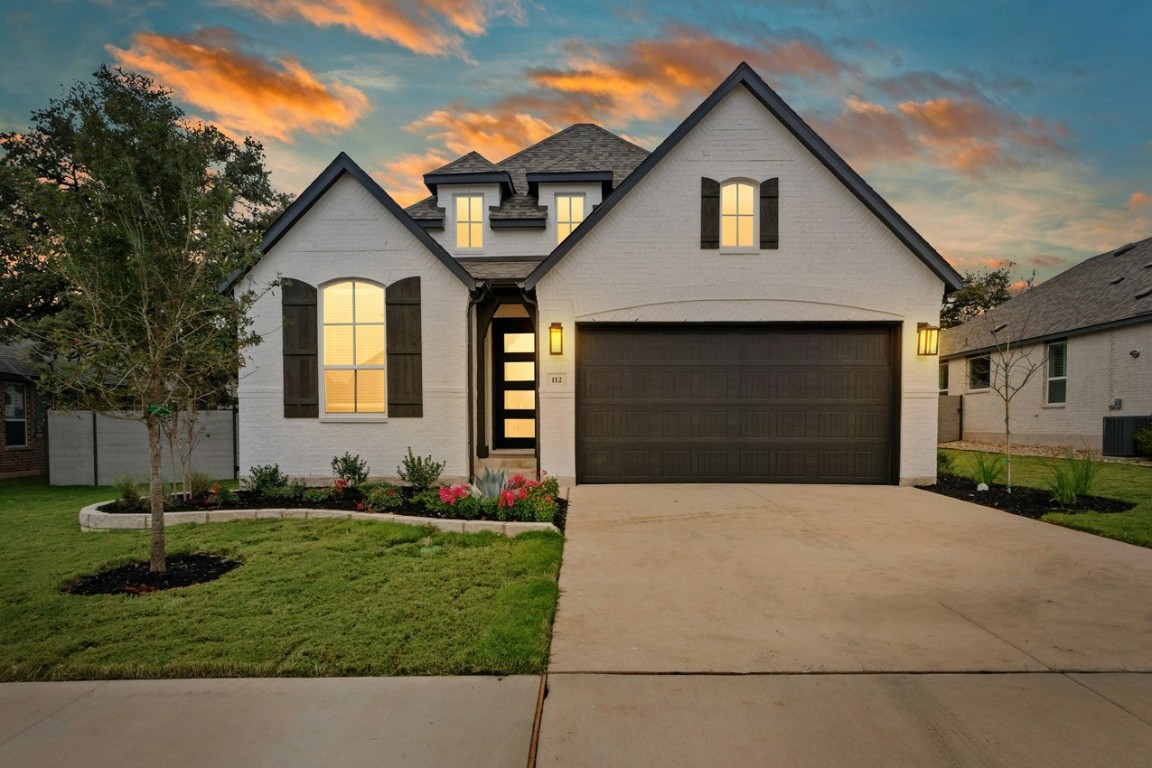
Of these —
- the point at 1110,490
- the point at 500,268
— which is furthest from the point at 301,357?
the point at 1110,490

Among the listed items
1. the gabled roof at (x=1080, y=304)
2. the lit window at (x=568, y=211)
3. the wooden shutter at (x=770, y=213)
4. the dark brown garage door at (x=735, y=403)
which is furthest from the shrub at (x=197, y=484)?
the gabled roof at (x=1080, y=304)

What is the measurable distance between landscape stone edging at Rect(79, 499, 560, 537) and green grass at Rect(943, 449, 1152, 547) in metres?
6.22

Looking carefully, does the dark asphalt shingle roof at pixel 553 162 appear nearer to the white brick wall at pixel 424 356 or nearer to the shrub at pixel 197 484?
the white brick wall at pixel 424 356

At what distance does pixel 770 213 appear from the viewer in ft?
29.5

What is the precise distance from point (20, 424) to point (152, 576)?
616 inches

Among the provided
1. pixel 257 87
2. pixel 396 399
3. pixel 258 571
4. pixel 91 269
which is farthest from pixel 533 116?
pixel 258 571

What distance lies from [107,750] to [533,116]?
50.2ft

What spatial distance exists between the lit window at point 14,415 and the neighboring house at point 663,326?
11.2 metres

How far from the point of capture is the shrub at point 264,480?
8016mm

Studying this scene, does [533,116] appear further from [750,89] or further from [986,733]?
[986,733]

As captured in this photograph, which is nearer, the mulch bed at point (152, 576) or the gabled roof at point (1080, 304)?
the mulch bed at point (152, 576)

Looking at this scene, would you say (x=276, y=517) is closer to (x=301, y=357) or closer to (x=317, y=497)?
(x=317, y=497)

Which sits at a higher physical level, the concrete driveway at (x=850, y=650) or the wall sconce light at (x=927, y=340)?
the wall sconce light at (x=927, y=340)

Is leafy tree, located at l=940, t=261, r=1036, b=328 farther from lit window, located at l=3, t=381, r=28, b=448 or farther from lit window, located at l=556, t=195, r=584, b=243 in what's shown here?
lit window, located at l=3, t=381, r=28, b=448
